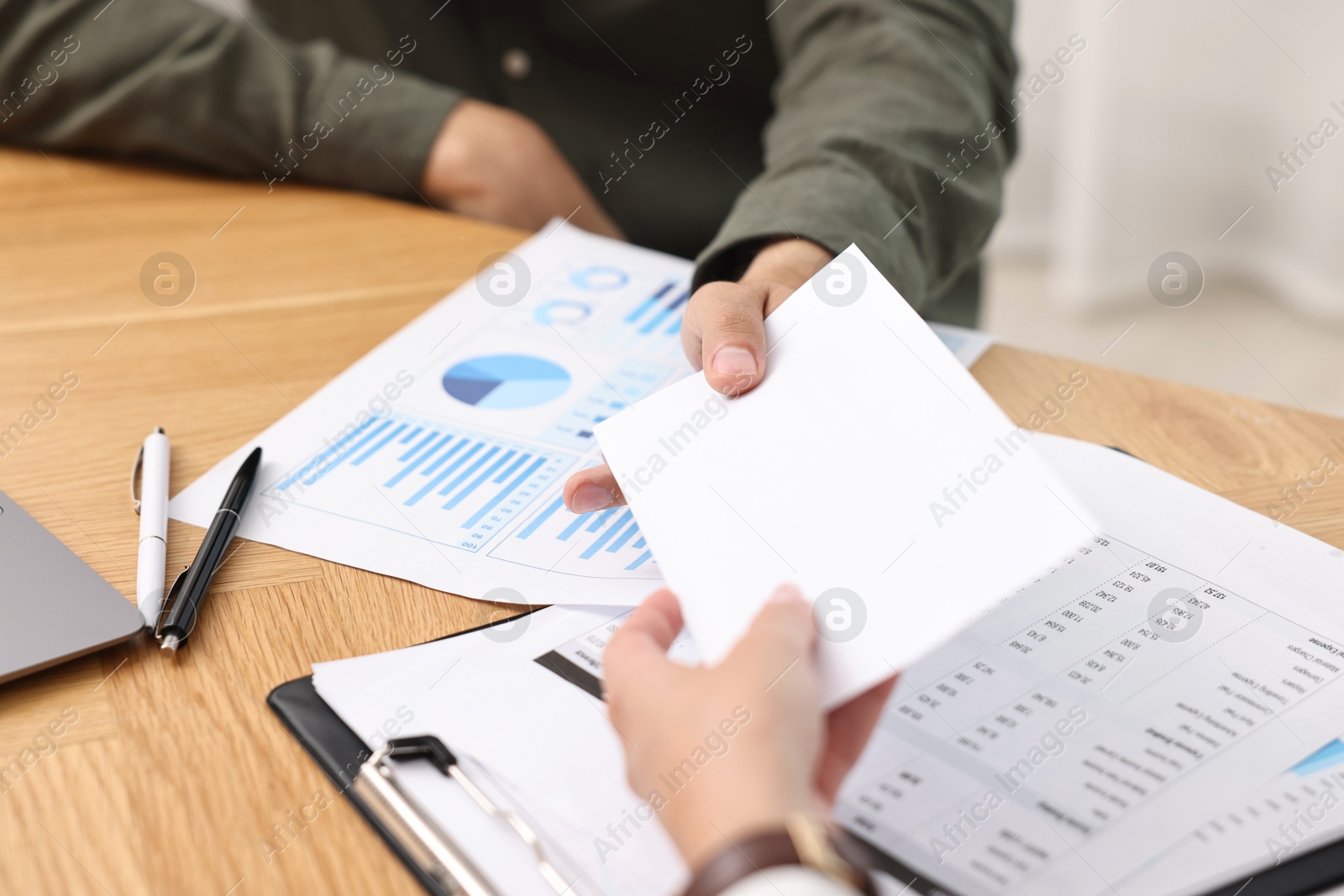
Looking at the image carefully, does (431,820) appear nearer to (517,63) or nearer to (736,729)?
(736,729)

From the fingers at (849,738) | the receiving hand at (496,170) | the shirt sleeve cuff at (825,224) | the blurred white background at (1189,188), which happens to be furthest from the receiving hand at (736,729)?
the blurred white background at (1189,188)

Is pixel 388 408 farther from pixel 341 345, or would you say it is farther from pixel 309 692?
pixel 309 692

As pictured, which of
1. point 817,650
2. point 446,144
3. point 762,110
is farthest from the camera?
point 762,110

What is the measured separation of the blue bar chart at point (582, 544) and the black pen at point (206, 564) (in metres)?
0.14

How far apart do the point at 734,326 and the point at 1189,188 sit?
194 centimetres

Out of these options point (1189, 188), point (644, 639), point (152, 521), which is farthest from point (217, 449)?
point (1189, 188)

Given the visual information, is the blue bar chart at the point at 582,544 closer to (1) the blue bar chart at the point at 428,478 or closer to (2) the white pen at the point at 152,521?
(1) the blue bar chart at the point at 428,478

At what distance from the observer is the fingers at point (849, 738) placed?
0.37 m

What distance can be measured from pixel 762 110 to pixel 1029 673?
0.81 meters

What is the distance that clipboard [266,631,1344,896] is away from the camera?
0.34m

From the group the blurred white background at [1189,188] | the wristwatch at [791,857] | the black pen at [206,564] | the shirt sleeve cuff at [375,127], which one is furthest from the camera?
the blurred white background at [1189,188]

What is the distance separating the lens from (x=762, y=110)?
3.56 ft

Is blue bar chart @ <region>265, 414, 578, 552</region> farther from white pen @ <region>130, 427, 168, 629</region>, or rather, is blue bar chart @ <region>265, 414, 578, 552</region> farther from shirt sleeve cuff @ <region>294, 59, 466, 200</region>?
shirt sleeve cuff @ <region>294, 59, 466, 200</region>

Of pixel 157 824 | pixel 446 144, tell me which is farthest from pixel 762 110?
pixel 157 824
